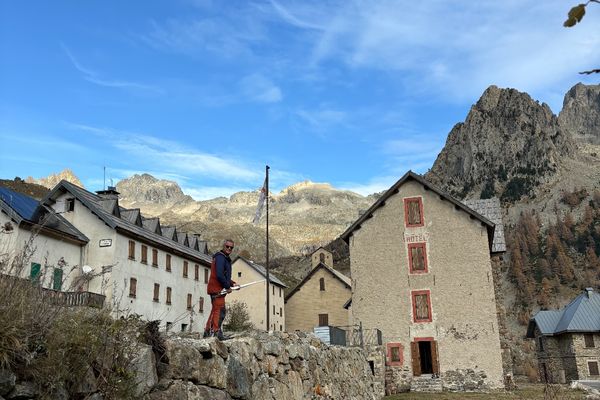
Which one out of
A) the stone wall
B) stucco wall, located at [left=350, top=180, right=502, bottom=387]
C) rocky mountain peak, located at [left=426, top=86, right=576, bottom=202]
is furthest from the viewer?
rocky mountain peak, located at [left=426, top=86, right=576, bottom=202]

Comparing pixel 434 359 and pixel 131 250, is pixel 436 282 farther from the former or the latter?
pixel 131 250

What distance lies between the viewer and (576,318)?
4716cm

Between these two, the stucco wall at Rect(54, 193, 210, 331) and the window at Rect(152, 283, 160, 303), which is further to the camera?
the window at Rect(152, 283, 160, 303)

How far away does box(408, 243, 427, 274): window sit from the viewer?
29.6 meters

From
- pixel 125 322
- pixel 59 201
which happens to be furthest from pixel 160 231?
pixel 125 322

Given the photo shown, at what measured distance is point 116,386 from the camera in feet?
15.1

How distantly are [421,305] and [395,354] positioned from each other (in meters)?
3.10

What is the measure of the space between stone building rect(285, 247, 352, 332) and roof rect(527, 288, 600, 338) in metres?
19.7

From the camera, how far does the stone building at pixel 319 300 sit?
55.8 m

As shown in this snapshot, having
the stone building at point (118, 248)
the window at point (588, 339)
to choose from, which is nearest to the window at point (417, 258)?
the stone building at point (118, 248)

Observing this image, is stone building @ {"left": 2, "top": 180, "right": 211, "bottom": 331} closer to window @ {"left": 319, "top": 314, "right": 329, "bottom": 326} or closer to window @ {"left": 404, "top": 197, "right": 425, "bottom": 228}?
window @ {"left": 404, "top": 197, "right": 425, "bottom": 228}

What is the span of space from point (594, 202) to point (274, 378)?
13518 cm

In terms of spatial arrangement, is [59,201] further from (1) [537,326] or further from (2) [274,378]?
(1) [537,326]

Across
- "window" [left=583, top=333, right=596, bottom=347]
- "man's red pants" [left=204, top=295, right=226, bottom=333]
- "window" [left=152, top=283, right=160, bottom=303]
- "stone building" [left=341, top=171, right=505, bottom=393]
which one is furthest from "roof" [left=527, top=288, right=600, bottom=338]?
"man's red pants" [left=204, top=295, right=226, bottom=333]
